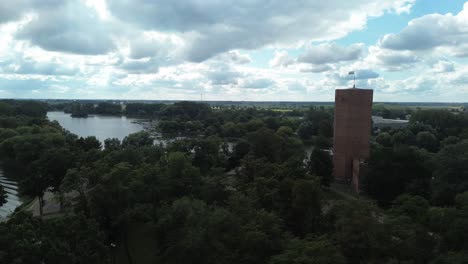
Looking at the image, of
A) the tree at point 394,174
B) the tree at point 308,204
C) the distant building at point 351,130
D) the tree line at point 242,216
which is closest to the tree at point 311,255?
the tree line at point 242,216

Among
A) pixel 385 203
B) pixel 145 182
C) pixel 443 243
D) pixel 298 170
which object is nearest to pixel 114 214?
pixel 145 182

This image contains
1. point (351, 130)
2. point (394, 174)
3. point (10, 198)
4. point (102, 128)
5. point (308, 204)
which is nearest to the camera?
point (308, 204)

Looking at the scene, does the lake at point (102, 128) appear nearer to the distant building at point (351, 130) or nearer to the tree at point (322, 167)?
the distant building at point (351, 130)

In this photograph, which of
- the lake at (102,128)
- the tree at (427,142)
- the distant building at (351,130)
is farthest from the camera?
the lake at (102,128)

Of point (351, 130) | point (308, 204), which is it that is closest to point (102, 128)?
point (351, 130)

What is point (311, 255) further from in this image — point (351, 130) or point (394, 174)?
point (351, 130)

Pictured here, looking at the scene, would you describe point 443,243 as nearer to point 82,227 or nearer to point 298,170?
point 298,170
